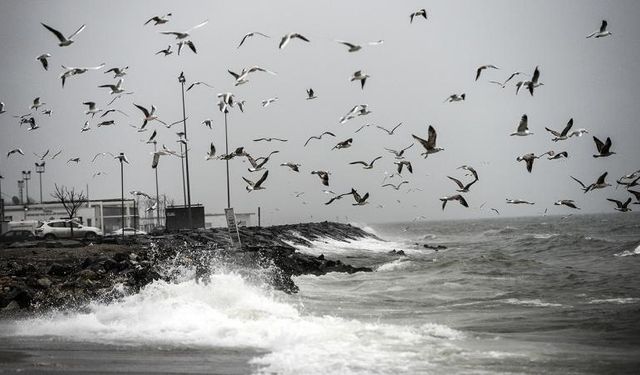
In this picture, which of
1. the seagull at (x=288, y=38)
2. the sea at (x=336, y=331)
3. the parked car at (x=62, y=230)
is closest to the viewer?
the sea at (x=336, y=331)

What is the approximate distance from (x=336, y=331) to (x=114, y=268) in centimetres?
902

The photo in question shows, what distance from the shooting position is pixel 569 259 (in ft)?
117

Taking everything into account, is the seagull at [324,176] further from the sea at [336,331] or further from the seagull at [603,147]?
the seagull at [603,147]

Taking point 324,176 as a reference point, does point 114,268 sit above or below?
below

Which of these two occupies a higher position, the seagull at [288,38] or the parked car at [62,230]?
the seagull at [288,38]

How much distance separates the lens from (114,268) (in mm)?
18859

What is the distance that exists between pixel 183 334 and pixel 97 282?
584cm

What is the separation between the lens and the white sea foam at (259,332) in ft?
32.3

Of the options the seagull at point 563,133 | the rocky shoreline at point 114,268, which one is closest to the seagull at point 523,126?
the seagull at point 563,133

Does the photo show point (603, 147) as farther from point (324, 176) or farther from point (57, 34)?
point (57, 34)

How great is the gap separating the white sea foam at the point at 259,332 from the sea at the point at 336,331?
0.02 meters

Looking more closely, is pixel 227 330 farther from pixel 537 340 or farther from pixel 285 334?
pixel 537 340

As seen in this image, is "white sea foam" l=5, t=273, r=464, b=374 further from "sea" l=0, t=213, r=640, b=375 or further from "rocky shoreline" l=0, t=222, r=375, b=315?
"rocky shoreline" l=0, t=222, r=375, b=315

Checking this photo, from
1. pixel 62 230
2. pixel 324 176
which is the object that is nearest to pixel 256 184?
pixel 324 176
